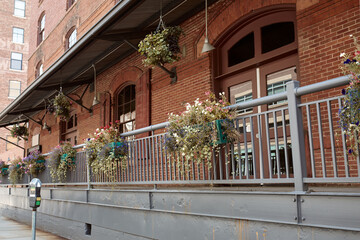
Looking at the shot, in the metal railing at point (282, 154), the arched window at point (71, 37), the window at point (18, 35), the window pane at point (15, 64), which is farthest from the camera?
the window at point (18, 35)

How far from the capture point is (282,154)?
5840 millimetres

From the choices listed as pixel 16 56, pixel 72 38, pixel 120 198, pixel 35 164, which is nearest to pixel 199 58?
pixel 120 198

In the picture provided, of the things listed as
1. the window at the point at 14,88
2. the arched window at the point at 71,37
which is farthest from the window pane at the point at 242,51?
the window at the point at 14,88

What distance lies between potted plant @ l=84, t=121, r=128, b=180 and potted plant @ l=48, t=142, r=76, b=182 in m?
1.40

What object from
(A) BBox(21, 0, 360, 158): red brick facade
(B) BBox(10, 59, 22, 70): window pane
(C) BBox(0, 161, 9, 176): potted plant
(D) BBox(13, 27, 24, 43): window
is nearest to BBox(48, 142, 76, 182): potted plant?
(A) BBox(21, 0, 360, 158): red brick facade

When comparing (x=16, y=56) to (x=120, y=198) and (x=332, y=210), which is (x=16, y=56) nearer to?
(x=120, y=198)

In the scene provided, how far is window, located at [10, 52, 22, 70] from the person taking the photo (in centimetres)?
3604

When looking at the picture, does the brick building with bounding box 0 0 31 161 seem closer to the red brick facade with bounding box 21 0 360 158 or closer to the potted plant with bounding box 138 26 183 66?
the red brick facade with bounding box 21 0 360 158

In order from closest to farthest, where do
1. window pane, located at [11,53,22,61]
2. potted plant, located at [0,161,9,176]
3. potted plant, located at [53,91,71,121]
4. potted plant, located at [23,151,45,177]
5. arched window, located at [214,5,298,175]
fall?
arched window, located at [214,5,298,175] → potted plant, located at [23,151,45,177] → potted plant, located at [53,91,71,121] → potted plant, located at [0,161,9,176] → window pane, located at [11,53,22,61]

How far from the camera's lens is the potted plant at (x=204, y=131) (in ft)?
15.0

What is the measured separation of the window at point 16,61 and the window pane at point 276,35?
34.9 m

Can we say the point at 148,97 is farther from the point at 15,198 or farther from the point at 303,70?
the point at 15,198

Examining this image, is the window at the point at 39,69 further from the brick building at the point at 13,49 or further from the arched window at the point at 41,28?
the brick building at the point at 13,49

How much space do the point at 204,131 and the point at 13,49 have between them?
36.8 meters
